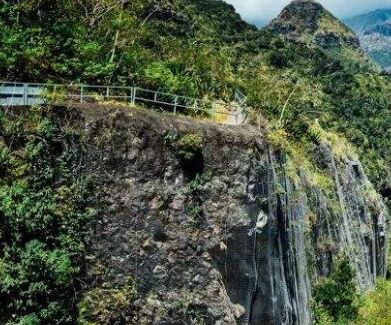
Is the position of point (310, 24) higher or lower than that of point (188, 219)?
higher

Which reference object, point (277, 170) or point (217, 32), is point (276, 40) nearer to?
point (217, 32)

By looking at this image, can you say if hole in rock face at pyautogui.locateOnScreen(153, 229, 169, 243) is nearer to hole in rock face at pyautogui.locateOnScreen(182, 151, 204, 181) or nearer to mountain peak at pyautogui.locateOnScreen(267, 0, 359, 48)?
hole in rock face at pyautogui.locateOnScreen(182, 151, 204, 181)

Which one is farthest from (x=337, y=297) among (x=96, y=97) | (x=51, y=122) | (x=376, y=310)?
(x=51, y=122)

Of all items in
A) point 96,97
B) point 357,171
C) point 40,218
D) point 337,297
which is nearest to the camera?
point 40,218

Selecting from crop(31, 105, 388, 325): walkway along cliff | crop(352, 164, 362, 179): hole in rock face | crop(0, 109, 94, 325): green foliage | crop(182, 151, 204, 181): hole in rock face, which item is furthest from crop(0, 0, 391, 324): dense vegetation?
crop(352, 164, 362, 179): hole in rock face

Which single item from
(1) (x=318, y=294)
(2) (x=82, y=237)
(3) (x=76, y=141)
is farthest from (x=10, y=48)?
(1) (x=318, y=294)

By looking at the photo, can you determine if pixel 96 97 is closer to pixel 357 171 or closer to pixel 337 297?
pixel 337 297
